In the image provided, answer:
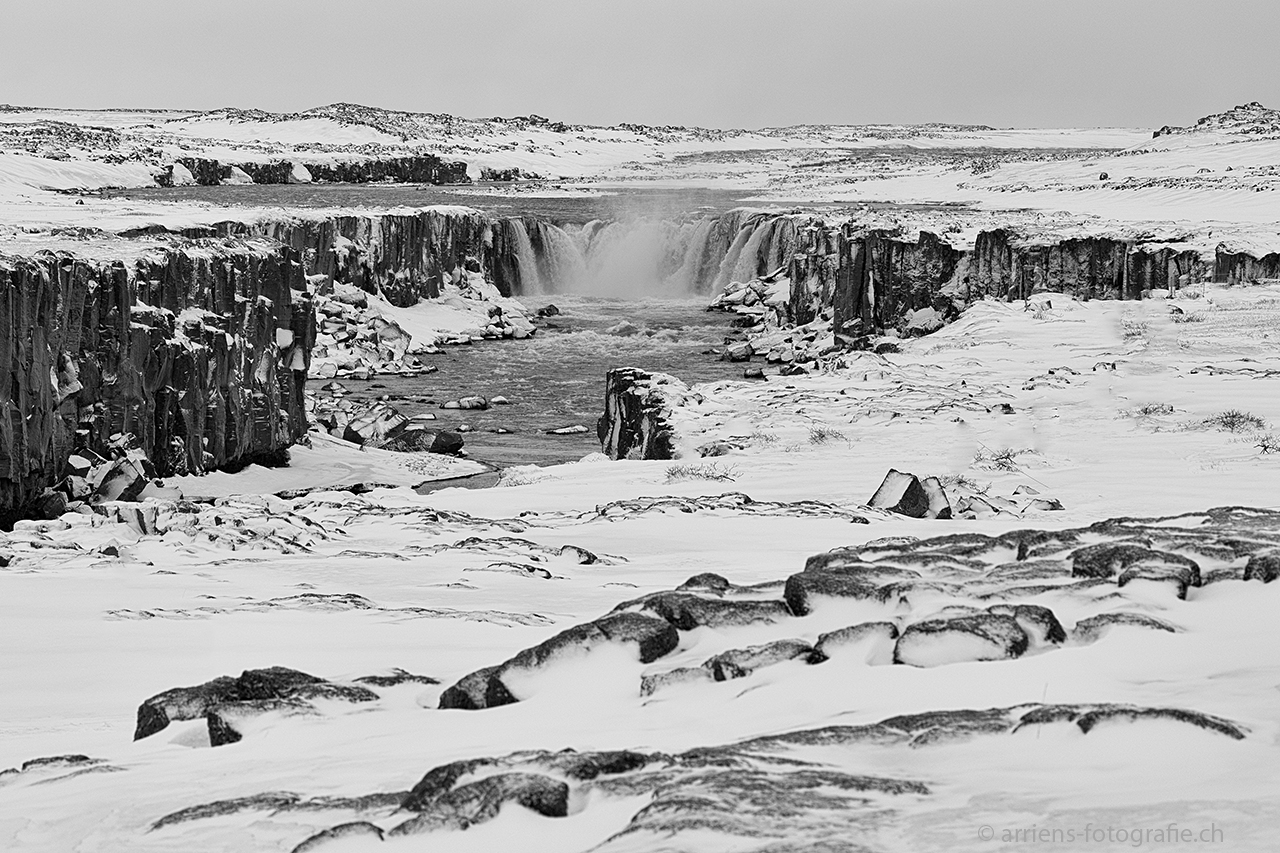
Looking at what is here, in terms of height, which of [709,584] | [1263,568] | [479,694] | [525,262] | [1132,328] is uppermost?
[525,262]

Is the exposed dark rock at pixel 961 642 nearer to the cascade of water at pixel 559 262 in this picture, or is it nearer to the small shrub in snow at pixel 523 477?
the small shrub in snow at pixel 523 477

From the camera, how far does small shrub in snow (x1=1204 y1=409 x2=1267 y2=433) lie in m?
13.4

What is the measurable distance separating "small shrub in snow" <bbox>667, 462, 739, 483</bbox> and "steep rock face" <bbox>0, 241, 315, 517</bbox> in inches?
340

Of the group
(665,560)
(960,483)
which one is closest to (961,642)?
(665,560)

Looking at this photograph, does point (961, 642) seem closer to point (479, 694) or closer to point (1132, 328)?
point (479, 694)

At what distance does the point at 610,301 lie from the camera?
149ft

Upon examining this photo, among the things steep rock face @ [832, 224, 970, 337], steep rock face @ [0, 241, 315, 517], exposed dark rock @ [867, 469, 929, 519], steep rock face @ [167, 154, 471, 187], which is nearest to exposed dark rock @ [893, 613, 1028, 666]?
exposed dark rock @ [867, 469, 929, 519]

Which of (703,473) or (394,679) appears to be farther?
(703,473)

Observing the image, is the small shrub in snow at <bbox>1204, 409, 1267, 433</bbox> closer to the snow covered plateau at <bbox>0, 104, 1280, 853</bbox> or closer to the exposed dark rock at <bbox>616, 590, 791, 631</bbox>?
the snow covered plateau at <bbox>0, 104, 1280, 853</bbox>

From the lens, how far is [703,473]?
44.1 ft

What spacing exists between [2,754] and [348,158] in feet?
228

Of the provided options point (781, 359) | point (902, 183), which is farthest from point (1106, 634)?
point (902, 183)

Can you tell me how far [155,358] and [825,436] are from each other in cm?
1035

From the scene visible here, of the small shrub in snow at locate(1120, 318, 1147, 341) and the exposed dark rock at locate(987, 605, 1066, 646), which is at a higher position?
the small shrub in snow at locate(1120, 318, 1147, 341)
